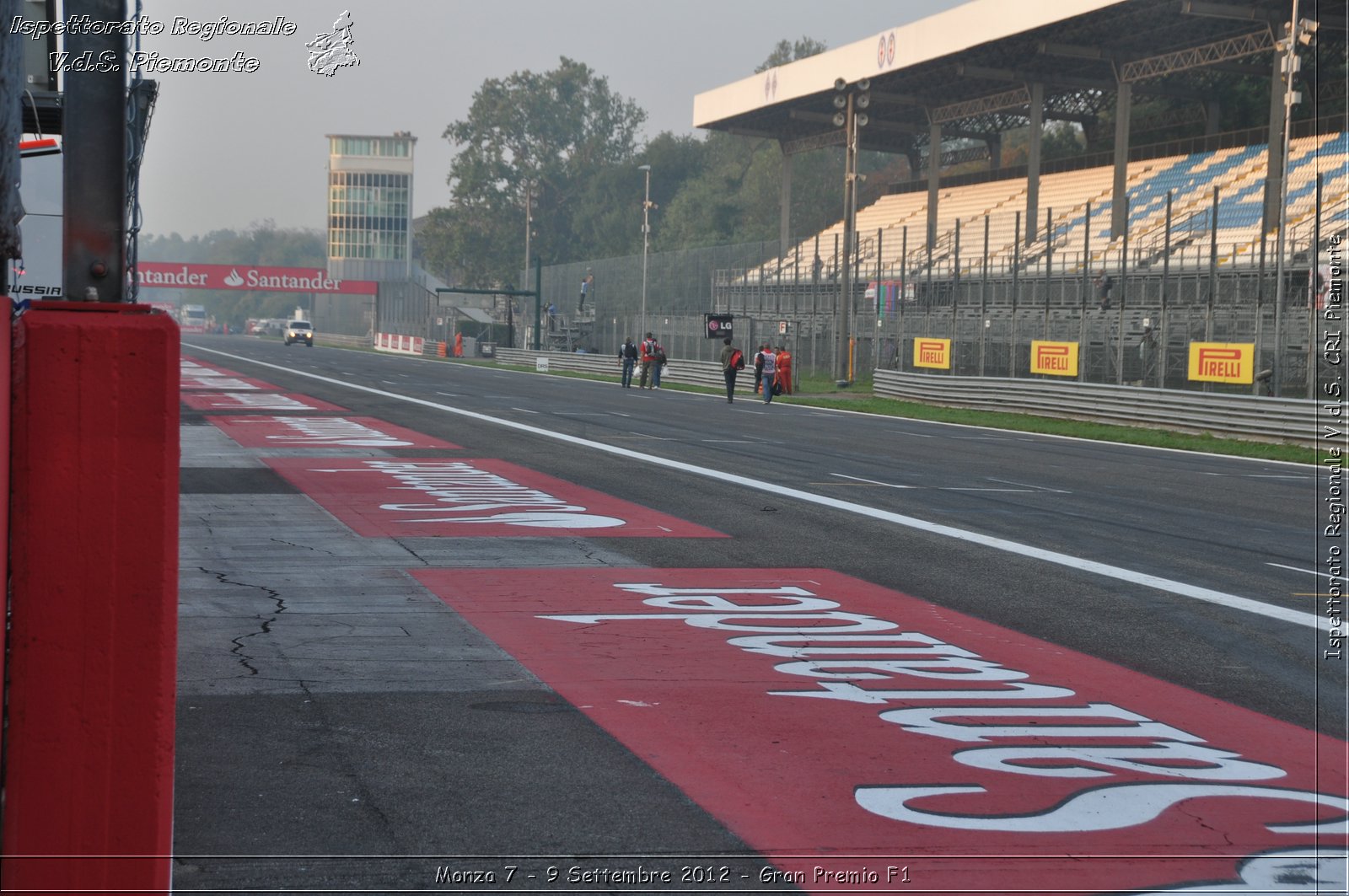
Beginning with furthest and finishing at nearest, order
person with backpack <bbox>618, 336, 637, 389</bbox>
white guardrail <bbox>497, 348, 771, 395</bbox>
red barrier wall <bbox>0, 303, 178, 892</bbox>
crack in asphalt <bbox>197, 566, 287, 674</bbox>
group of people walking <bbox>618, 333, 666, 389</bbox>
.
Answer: white guardrail <bbox>497, 348, 771, 395</bbox>, group of people walking <bbox>618, 333, 666, 389</bbox>, person with backpack <bbox>618, 336, 637, 389</bbox>, crack in asphalt <bbox>197, 566, 287, 674</bbox>, red barrier wall <bbox>0, 303, 178, 892</bbox>

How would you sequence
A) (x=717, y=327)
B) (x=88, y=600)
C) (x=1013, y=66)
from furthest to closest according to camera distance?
(x=1013, y=66), (x=717, y=327), (x=88, y=600)

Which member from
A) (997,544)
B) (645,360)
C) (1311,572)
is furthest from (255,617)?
(645,360)

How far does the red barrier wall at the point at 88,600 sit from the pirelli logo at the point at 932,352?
1465 inches

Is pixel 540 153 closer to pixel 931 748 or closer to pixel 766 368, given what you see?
pixel 766 368

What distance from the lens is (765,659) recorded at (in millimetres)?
7270

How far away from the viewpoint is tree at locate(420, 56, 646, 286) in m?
138

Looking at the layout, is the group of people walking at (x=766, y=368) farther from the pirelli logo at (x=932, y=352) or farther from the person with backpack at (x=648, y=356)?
the person with backpack at (x=648, y=356)

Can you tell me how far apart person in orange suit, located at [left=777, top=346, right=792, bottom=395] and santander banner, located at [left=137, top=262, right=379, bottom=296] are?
82131 millimetres

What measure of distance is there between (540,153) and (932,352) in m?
106

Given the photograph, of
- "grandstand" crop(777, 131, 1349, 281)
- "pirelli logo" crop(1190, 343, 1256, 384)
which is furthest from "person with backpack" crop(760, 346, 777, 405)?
"pirelli logo" crop(1190, 343, 1256, 384)

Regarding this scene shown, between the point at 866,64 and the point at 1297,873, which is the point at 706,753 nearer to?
the point at 1297,873

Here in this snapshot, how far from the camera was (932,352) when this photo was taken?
132 feet

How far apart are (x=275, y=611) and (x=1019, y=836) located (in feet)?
16.8

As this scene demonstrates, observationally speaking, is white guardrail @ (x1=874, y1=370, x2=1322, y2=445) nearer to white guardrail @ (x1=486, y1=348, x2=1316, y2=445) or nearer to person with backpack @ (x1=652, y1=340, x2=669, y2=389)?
white guardrail @ (x1=486, y1=348, x2=1316, y2=445)
